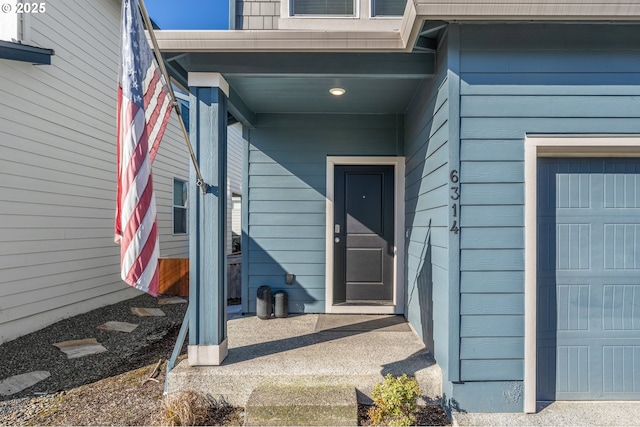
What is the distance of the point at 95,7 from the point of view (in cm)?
546

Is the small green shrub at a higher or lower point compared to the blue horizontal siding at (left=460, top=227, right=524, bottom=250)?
lower

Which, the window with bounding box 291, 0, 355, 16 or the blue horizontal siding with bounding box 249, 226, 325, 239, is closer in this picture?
the window with bounding box 291, 0, 355, 16

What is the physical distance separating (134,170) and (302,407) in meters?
1.77

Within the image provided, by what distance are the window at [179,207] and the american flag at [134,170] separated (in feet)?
19.2

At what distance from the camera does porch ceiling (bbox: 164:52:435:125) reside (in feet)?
9.15

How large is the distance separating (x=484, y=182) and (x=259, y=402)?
2.09 meters

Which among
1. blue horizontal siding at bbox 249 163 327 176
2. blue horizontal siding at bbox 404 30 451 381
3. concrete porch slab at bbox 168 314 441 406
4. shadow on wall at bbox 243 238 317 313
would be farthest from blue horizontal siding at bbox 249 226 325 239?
concrete porch slab at bbox 168 314 441 406

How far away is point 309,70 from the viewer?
280cm

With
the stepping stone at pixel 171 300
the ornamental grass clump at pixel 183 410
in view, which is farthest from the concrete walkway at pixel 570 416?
Result: the stepping stone at pixel 171 300

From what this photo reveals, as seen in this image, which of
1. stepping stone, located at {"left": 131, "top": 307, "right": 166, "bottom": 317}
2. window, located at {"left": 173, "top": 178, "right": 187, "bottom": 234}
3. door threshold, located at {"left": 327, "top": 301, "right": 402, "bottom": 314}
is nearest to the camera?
door threshold, located at {"left": 327, "top": 301, "right": 402, "bottom": 314}

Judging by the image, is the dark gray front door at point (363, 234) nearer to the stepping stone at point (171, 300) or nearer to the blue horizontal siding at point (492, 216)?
the blue horizontal siding at point (492, 216)

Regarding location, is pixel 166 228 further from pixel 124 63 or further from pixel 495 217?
pixel 495 217

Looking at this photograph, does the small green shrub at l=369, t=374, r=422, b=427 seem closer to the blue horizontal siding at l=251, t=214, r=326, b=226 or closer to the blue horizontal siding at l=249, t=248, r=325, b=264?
the blue horizontal siding at l=249, t=248, r=325, b=264

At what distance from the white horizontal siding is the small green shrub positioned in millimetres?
4038
